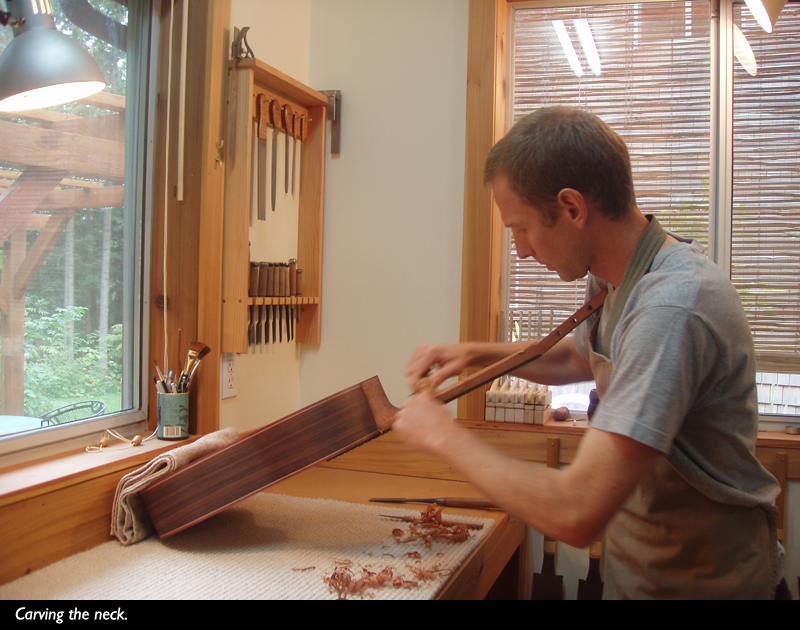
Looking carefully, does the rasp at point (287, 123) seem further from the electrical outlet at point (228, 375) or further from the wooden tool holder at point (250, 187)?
the electrical outlet at point (228, 375)

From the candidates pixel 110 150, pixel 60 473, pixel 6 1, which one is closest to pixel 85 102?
pixel 110 150

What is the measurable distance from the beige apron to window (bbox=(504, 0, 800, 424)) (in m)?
1.27

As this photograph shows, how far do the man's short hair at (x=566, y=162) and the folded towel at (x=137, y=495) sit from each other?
1.00 metres

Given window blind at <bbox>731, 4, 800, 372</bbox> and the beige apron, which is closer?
the beige apron

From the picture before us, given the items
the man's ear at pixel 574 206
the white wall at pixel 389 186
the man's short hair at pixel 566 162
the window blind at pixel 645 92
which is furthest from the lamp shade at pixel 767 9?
the white wall at pixel 389 186

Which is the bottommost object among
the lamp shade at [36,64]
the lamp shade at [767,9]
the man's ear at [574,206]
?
the man's ear at [574,206]

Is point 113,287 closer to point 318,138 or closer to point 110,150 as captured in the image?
point 110,150

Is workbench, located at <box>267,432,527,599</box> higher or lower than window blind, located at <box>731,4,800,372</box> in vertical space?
lower

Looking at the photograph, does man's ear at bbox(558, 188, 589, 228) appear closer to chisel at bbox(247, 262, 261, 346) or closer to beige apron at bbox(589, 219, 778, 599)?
beige apron at bbox(589, 219, 778, 599)

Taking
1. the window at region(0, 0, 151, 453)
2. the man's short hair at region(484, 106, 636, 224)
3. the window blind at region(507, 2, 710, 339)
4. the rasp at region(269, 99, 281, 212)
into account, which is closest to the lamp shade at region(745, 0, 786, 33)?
the man's short hair at region(484, 106, 636, 224)

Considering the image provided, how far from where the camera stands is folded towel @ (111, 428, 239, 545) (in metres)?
1.54

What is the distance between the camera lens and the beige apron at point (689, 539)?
114 centimetres
